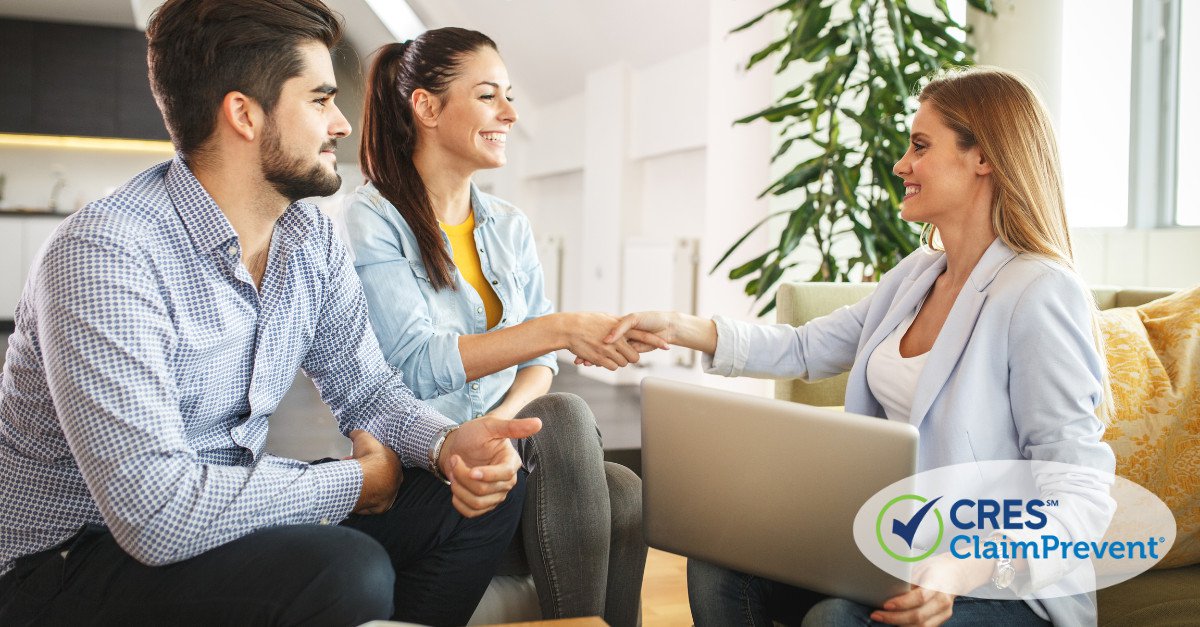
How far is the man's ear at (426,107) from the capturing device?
183cm

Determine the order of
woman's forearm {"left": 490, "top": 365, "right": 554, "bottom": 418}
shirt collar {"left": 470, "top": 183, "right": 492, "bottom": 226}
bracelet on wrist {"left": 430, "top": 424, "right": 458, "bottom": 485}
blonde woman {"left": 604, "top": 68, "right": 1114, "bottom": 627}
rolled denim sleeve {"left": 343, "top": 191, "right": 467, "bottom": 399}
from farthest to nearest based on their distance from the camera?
shirt collar {"left": 470, "top": 183, "right": 492, "bottom": 226}
woman's forearm {"left": 490, "top": 365, "right": 554, "bottom": 418}
rolled denim sleeve {"left": 343, "top": 191, "right": 467, "bottom": 399}
bracelet on wrist {"left": 430, "top": 424, "right": 458, "bottom": 485}
blonde woman {"left": 604, "top": 68, "right": 1114, "bottom": 627}

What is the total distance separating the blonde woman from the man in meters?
0.43

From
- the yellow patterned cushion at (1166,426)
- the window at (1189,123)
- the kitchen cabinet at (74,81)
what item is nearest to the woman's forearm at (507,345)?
the yellow patterned cushion at (1166,426)

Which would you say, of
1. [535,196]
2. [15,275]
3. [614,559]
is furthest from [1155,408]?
[15,275]

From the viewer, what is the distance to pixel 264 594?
105cm

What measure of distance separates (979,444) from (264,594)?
92cm

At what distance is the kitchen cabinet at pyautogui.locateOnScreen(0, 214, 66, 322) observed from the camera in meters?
6.83

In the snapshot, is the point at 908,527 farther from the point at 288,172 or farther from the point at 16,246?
the point at 16,246

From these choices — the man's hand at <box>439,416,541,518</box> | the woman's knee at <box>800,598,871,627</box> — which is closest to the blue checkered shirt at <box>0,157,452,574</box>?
the man's hand at <box>439,416,541,518</box>

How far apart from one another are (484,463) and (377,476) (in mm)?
153

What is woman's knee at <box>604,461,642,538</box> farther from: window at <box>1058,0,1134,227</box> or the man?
window at <box>1058,0,1134,227</box>

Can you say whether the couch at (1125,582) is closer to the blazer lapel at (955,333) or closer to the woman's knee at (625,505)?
the blazer lapel at (955,333)

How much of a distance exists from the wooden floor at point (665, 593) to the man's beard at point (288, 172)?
4.05 feet

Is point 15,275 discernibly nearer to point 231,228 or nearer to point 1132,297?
point 231,228
